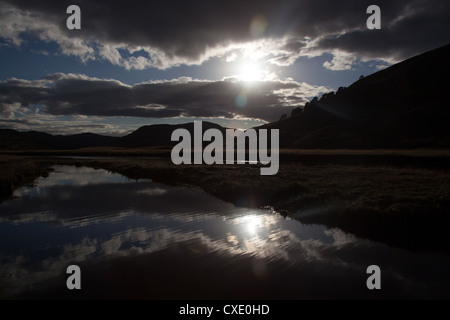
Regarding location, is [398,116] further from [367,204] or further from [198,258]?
[198,258]

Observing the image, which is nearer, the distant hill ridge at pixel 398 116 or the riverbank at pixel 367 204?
the riverbank at pixel 367 204

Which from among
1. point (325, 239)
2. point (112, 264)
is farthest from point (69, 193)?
point (325, 239)

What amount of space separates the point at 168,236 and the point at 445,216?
604 inches

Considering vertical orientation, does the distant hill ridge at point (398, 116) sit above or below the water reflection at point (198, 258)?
above

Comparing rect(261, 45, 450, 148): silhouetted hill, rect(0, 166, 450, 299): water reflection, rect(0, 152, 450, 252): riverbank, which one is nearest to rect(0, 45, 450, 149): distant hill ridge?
rect(261, 45, 450, 148): silhouetted hill

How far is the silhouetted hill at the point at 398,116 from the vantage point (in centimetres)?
12319

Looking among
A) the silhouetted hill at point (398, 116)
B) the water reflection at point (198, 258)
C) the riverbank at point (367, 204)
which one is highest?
the silhouetted hill at point (398, 116)

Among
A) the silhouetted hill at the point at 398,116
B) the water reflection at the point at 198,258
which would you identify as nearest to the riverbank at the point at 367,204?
the water reflection at the point at 198,258

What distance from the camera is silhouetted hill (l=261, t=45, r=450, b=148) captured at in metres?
123

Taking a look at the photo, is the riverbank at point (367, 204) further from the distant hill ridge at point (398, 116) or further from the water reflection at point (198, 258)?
the distant hill ridge at point (398, 116)

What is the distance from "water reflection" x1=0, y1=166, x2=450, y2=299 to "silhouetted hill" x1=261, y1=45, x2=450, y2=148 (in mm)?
110512

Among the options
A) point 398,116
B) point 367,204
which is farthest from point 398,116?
point 367,204

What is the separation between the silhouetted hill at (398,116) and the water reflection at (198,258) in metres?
111
